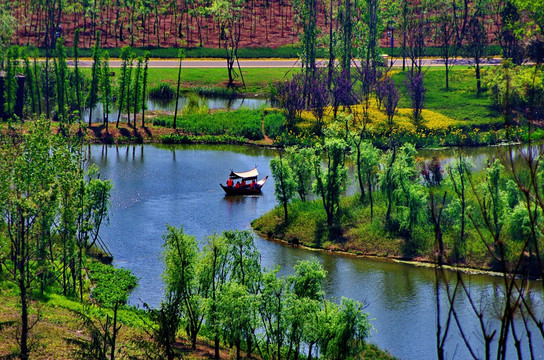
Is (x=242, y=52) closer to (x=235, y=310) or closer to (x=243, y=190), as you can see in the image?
(x=243, y=190)

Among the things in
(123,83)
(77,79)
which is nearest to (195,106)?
(123,83)

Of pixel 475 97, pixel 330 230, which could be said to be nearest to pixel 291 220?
pixel 330 230

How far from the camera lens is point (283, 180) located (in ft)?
209

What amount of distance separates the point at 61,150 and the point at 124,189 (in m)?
32.2

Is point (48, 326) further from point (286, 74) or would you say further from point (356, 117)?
point (286, 74)

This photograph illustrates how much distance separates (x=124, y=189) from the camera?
71.4 meters

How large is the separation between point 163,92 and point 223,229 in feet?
169

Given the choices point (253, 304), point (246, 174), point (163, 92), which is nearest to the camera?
point (253, 304)

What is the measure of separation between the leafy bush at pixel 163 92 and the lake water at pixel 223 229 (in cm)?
2313

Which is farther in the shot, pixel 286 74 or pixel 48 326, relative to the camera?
pixel 286 74

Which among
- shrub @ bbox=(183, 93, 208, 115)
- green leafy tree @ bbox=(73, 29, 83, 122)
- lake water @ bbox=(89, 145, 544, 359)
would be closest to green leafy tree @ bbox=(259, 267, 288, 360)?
lake water @ bbox=(89, 145, 544, 359)

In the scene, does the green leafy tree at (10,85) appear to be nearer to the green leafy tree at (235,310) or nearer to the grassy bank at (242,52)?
the grassy bank at (242,52)

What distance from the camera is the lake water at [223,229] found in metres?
47.2

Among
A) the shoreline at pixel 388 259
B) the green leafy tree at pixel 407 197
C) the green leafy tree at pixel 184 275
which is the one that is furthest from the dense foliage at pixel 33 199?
the green leafy tree at pixel 407 197
